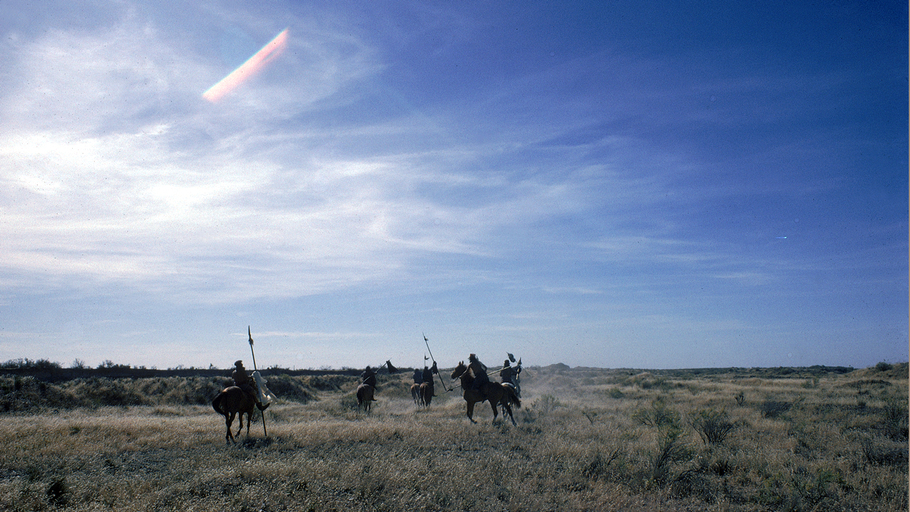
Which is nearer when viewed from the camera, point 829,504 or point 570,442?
point 829,504

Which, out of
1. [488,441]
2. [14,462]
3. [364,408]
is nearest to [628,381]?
[364,408]

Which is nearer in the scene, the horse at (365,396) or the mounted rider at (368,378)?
the horse at (365,396)

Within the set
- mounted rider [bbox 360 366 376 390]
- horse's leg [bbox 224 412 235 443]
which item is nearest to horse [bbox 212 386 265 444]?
horse's leg [bbox 224 412 235 443]

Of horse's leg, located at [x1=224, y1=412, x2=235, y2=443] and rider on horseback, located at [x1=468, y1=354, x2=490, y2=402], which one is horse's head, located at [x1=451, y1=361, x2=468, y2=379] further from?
horse's leg, located at [x1=224, y1=412, x2=235, y2=443]

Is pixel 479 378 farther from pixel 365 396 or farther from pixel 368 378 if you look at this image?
pixel 368 378

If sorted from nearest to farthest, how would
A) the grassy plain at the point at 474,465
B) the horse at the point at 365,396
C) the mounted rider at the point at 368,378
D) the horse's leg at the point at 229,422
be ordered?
the grassy plain at the point at 474,465
the horse's leg at the point at 229,422
the horse at the point at 365,396
the mounted rider at the point at 368,378

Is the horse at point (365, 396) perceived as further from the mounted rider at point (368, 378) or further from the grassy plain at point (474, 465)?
the grassy plain at point (474, 465)

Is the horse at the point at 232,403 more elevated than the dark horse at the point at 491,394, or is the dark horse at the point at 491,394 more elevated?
the horse at the point at 232,403

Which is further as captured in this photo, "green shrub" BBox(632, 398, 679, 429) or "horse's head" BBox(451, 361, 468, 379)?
"horse's head" BBox(451, 361, 468, 379)

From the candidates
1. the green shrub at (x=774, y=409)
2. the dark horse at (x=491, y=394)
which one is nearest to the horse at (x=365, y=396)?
the dark horse at (x=491, y=394)

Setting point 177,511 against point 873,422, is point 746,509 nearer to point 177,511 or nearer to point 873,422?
point 177,511

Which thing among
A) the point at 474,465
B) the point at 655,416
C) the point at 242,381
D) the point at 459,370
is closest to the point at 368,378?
the point at 459,370

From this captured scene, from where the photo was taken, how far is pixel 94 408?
2784cm

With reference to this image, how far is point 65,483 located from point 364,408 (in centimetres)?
1793
